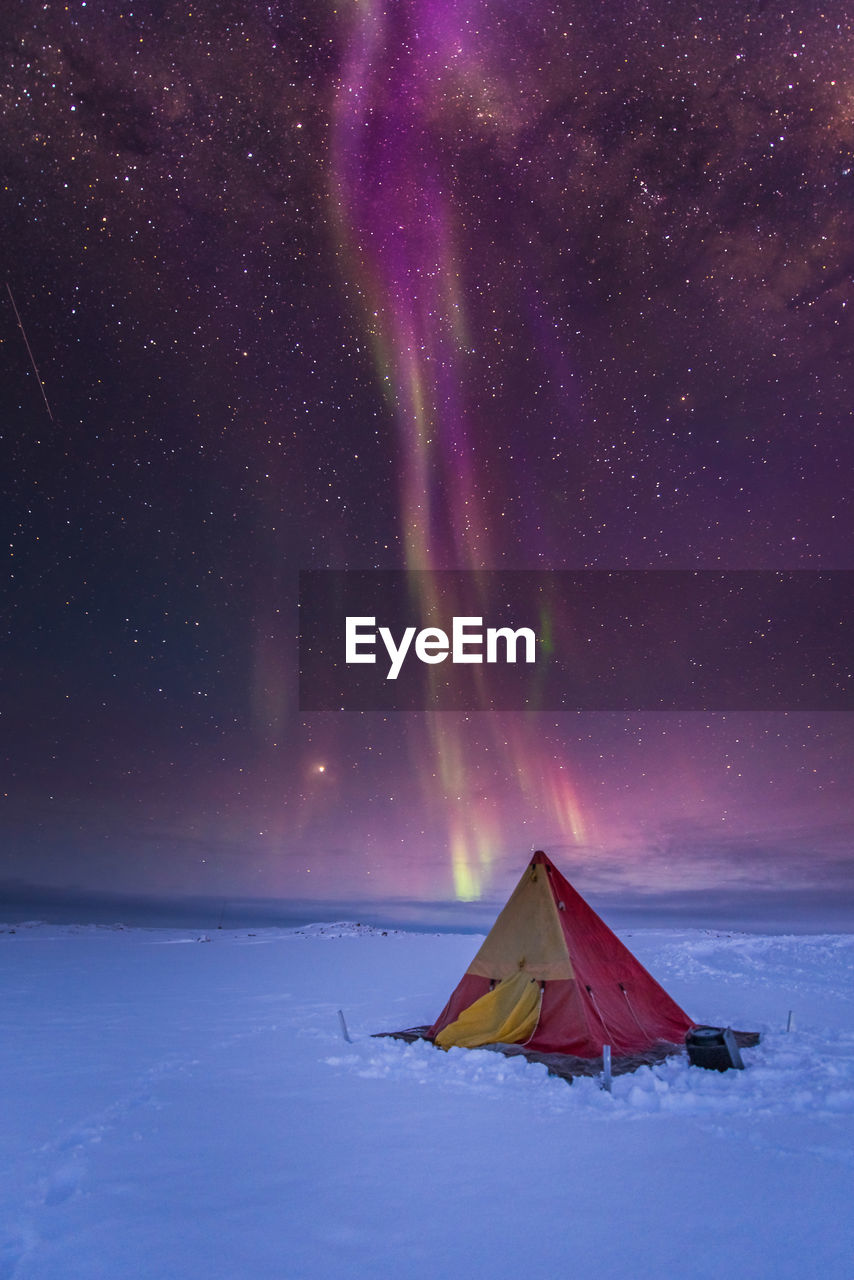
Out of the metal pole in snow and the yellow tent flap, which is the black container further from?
the yellow tent flap

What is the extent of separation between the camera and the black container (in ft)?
33.1

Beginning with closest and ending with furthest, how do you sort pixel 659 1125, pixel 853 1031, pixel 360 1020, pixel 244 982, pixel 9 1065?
pixel 659 1125 < pixel 9 1065 < pixel 853 1031 < pixel 360 1020 < pixel 244 982

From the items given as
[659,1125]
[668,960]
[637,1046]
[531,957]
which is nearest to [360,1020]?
[531,957]

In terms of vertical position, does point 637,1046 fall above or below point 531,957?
below

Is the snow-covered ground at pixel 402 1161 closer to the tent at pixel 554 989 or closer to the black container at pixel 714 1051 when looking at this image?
the black container at pixel 714 1051

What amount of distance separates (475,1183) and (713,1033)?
17.7 feet

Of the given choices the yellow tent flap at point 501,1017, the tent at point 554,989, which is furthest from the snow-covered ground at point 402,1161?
the tent at point 554,989

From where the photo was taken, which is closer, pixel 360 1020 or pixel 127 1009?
pixel 360 1020

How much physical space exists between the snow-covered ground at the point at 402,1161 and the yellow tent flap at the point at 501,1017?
62 cm

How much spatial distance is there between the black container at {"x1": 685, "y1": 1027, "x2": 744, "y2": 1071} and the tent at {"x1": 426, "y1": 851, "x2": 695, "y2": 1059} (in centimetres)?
128

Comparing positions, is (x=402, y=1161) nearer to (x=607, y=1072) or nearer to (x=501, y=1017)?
(x=607, y=1072)

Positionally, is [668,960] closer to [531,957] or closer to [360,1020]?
[360,1020]

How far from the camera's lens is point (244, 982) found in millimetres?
25016

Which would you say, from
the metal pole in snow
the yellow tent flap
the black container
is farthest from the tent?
the metal pole in snow
